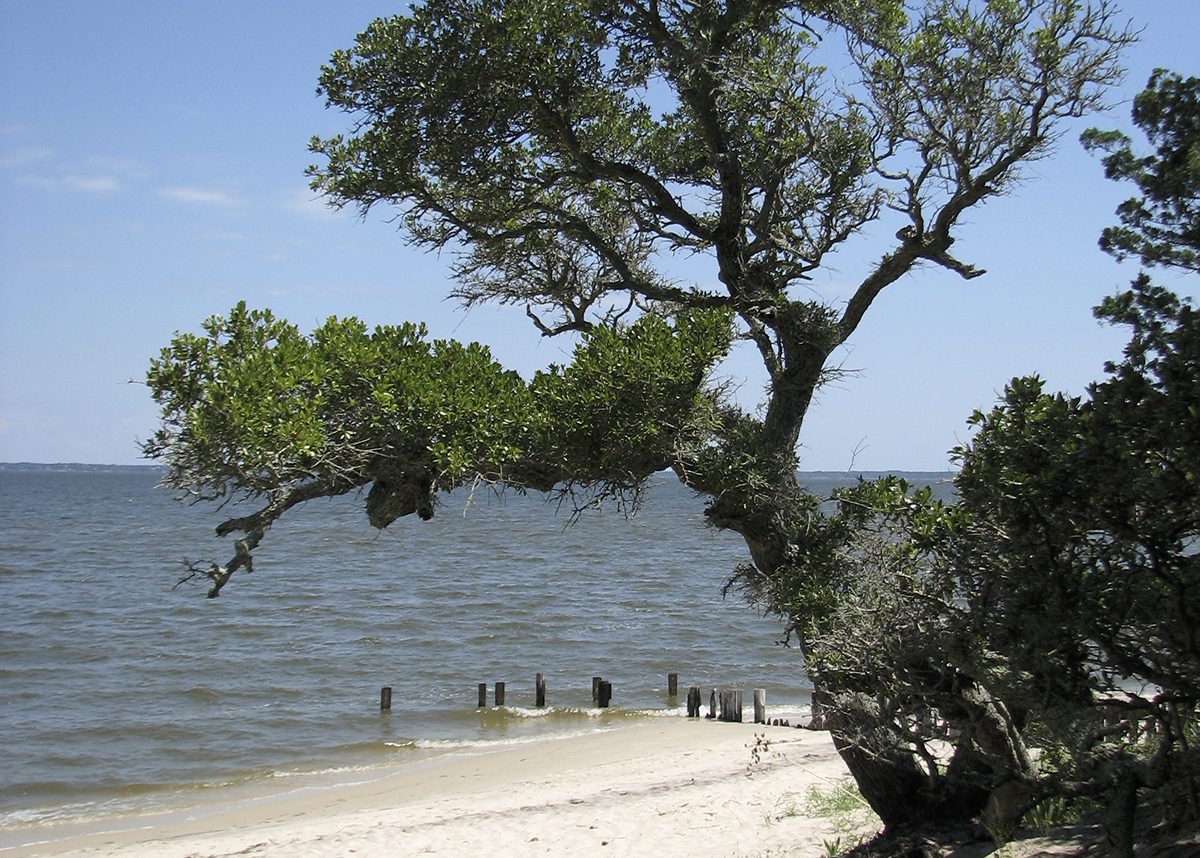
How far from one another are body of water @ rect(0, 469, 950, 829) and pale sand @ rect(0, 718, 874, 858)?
1694 millimetres

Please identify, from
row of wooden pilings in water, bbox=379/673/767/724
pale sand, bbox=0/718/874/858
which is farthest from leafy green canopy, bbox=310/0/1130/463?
row of wooden pilings in water, bbox=379/673/767/724

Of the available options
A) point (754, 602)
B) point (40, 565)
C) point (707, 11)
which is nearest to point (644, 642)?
point (754, 602)

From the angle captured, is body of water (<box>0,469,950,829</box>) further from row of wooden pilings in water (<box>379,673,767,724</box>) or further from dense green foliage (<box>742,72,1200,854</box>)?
dense green foliage (<box>742,72,1200,854</box>)

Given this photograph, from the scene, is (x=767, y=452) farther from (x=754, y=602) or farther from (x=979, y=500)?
(x=979, y=500)

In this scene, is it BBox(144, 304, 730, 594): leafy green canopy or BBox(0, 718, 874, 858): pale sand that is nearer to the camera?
BBox(144, 304, 730, 594): leafy green canopy

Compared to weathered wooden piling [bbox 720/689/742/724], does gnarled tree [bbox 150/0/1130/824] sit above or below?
above

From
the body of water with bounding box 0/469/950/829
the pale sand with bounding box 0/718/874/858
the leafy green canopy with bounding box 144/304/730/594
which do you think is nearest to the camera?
the leafy green canopy with bounding box 144/304/730/594

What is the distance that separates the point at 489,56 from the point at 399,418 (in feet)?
10.6

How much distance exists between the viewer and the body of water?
1741 centimetres

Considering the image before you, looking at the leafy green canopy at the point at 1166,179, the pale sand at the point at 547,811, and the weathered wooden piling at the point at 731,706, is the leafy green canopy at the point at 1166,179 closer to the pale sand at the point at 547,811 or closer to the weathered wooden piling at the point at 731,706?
the pale sand at the point at 547,811

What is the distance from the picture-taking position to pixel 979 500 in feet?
18.9

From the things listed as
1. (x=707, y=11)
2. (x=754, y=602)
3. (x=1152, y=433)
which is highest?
(x=707, y=11)

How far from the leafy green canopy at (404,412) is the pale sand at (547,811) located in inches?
158

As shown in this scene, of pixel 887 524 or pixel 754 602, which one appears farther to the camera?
pixel 754 602
